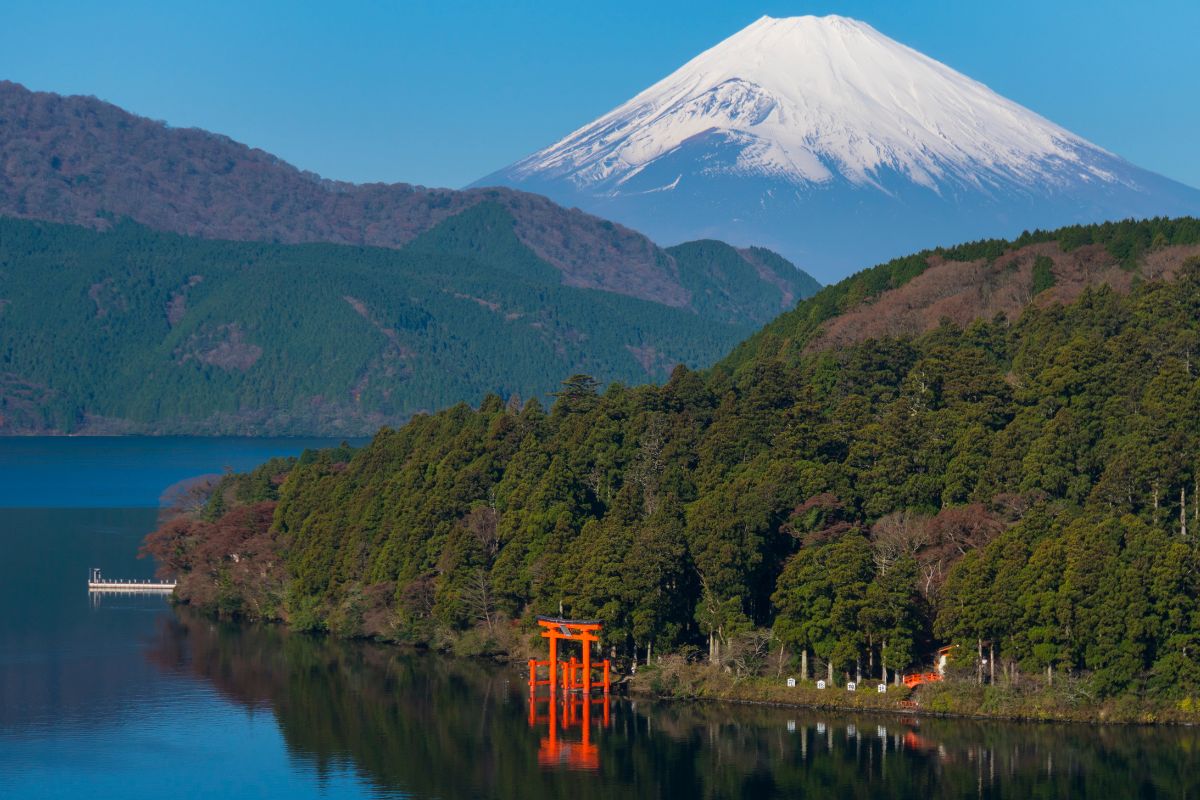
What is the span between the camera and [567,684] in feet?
179

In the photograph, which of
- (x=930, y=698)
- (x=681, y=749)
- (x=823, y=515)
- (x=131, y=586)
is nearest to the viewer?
(x=681, y=749)

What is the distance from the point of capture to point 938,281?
9112cm

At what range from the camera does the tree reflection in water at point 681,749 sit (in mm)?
43969

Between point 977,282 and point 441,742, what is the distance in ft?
160

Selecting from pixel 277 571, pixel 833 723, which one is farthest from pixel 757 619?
pixel 277 571

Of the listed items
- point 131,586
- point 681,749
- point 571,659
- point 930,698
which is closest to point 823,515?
point 930,698

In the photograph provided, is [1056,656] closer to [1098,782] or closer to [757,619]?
[1098,782]

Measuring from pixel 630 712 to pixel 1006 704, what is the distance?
1016 cm

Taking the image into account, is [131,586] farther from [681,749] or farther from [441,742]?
[681,749]

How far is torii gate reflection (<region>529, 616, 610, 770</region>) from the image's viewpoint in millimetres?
50594

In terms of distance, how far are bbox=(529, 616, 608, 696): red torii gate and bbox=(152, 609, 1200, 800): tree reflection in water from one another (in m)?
0.86

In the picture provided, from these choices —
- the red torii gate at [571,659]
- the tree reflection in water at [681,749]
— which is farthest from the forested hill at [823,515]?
the tree reflection in water at [681,749]

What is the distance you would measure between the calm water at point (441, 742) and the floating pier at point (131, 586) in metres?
18.2

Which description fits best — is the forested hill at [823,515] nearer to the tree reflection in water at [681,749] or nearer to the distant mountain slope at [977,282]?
the tree reflection in water at [681,749]
